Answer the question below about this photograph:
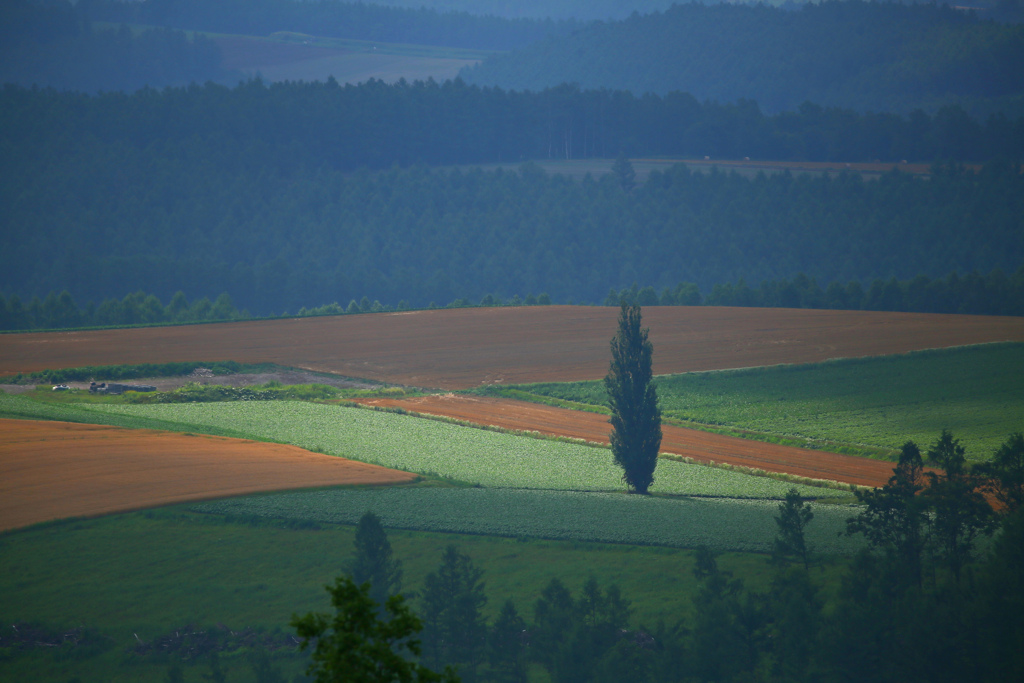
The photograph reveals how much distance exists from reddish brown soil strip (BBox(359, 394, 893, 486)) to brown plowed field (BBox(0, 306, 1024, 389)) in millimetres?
5730

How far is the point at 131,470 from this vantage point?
149ft

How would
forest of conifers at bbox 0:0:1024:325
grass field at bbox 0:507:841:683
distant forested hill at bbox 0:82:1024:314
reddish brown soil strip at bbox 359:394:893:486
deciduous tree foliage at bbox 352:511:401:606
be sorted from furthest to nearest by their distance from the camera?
forest of conifers at bbox 0:0:1024:325 < distant forested hill at bbox 0:82:1024:314 < reddish brown soil strip at bbox 359:394:893:486 < deciduous tree foliage at bbox 352:511:401:606 < grass field at bbox 0:507:841:683

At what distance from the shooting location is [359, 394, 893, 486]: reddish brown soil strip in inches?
1976

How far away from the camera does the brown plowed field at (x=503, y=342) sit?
7525 cm

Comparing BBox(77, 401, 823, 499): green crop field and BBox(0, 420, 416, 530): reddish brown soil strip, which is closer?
BBox(0, 420, 416, 530): reddish brown soil strip

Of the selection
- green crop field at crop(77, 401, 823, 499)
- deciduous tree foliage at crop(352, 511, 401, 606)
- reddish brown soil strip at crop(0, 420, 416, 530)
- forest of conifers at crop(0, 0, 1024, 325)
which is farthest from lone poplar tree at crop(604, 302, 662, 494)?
forest of conifers at crop(0, 0, 1024, 325)

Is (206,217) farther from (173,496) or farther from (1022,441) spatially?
(1022,441)

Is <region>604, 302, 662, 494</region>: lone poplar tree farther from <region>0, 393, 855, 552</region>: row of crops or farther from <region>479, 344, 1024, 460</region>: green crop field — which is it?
<region>479, 344, 1024, 460</region>: green crop field

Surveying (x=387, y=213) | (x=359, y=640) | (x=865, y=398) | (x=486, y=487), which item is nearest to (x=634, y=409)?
(x=486, y=487)

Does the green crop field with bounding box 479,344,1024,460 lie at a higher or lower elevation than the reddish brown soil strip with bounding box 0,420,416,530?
higher

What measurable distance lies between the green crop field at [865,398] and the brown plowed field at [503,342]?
2.91m

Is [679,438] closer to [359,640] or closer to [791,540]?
[791,540]

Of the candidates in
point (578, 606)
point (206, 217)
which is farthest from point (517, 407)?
point (206, 217)

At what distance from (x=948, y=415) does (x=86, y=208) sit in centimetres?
14961
